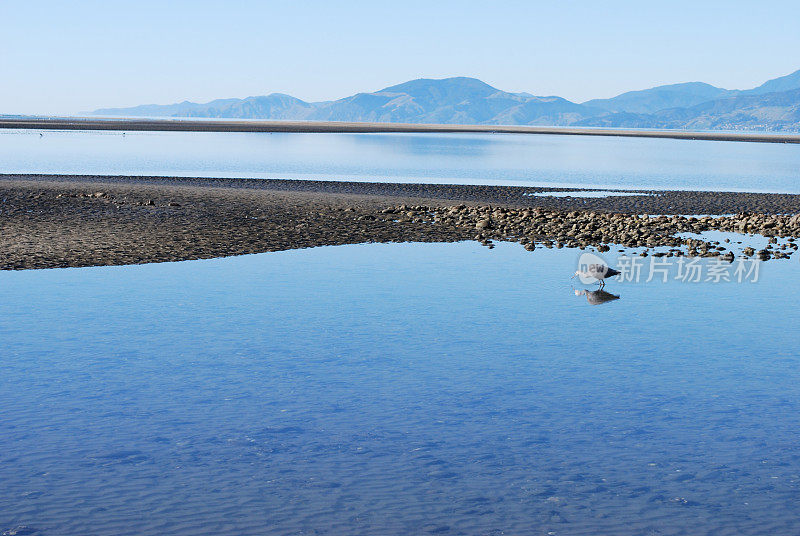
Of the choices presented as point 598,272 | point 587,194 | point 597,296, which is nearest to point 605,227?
point 598,272

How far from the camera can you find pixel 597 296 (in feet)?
63.4

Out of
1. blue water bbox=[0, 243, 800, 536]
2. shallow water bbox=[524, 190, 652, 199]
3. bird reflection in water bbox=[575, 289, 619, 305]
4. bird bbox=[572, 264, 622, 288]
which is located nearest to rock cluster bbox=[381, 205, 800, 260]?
bird bbox=[572, 264, 622, 288]

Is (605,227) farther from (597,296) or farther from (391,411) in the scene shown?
(391,411)

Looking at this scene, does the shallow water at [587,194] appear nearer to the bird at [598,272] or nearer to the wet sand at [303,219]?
the wet sand at [303,219]

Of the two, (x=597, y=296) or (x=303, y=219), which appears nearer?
(x=597, y=296)

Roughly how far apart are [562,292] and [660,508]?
11.7m

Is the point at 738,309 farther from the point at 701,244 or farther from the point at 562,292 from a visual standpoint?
the point at 701,244

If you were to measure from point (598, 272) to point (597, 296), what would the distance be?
244 cm

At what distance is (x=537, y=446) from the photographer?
32.3 ft

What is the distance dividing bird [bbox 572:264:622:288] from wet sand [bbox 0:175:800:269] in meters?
4.95

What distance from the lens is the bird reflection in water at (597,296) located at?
18.9 m

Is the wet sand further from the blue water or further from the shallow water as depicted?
the blue water

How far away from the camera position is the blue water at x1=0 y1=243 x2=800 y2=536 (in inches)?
321

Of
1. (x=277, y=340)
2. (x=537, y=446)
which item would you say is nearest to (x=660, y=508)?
(x=537, y=446)
